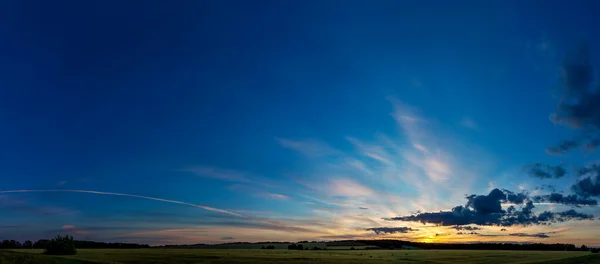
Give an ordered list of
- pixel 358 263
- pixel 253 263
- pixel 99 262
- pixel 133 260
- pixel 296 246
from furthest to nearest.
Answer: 1. pixel 296 246
2. pixel 358 263
3. pixel 253 263
4. pixel 133 260
5. pixel 99 262

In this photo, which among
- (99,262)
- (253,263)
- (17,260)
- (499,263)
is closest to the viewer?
(17,260)

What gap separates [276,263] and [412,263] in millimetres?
33293

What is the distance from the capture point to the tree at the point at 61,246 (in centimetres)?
6435

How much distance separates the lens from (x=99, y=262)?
57.8 metres

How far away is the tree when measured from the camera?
211 ft

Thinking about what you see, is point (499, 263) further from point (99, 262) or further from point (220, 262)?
point (99, 262)

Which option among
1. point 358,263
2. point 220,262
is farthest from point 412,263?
point 220,262

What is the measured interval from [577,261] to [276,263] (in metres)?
85.2

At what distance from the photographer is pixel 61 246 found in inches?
2564

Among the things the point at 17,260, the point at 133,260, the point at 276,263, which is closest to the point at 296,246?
the point at 276,263

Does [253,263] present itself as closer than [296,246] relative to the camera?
Yes

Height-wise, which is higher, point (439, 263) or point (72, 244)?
point (72, 244)

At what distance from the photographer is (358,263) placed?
80.6 m

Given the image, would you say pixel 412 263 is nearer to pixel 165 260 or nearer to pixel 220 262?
pixel 220 262
